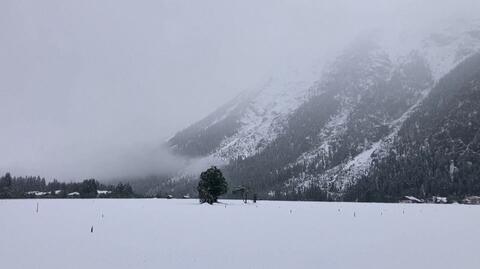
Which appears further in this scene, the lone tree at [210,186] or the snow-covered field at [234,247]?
the lone tree at [210,186]

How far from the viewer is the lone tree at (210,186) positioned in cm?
14612

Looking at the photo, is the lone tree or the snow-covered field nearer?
the snow-covered field

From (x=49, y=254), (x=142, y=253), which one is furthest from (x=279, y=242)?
(x=49, y=254)

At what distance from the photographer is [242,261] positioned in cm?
3431

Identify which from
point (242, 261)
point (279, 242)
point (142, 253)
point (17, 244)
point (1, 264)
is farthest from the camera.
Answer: point (279, 242)

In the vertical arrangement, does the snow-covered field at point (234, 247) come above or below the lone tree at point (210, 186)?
below

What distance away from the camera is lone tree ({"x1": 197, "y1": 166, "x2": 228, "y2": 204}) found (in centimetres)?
14612

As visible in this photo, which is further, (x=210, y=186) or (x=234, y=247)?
(x=210, y=186)

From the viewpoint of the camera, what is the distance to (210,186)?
146750 millimetres

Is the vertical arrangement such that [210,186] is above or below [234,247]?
above

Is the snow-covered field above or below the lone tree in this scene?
below

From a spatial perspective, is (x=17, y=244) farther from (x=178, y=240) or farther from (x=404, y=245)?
(x=404, y=245)

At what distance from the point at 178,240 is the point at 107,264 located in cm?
1424

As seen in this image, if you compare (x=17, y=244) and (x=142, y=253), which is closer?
(x=142, y=253)
